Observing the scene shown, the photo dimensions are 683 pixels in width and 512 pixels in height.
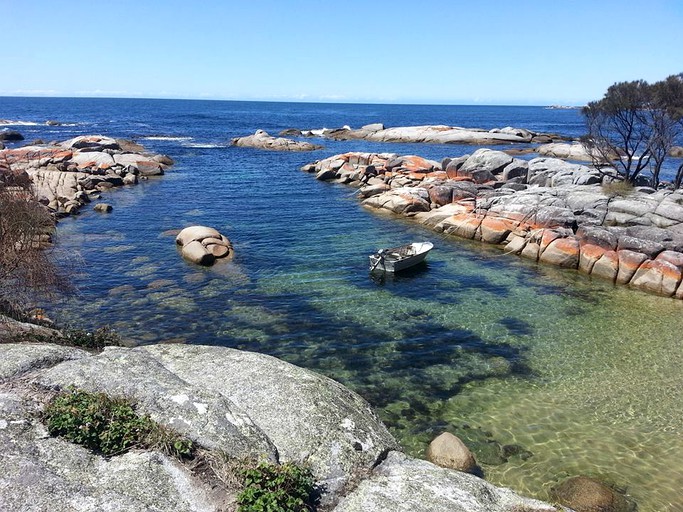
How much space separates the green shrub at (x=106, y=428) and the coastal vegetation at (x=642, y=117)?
48.5m

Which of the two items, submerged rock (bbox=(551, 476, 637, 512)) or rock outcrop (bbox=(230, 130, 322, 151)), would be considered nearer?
submerged rock (bbox=(551, 476, 637, 512))

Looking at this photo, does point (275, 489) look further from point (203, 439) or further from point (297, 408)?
point (297, 408)

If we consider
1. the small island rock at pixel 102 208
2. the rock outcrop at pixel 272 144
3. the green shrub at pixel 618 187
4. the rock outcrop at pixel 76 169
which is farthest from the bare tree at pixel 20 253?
the rock outcrop at pixel 272 144

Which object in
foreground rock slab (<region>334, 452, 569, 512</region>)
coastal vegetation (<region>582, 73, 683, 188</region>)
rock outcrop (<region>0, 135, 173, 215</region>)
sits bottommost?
foreground rock slab (<region>334, 452, 569, 512</region>)

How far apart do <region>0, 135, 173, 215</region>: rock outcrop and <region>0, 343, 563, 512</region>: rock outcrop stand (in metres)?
32.5

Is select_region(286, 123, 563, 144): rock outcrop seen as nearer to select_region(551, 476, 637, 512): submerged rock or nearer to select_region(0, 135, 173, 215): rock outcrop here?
select_region(0, 135, 173, 215): rock outcrop

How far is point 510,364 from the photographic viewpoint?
18.5m

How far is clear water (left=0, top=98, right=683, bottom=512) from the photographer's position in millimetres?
14320

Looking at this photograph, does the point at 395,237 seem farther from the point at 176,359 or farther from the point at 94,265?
the point at 176,359

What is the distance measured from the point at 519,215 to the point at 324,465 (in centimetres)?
2942

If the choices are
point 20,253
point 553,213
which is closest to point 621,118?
point 553,213

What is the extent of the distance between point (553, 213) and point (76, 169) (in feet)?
162

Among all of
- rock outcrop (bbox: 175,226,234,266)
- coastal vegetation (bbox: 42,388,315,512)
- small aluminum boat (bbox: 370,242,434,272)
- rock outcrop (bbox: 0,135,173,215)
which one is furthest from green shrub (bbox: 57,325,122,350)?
rock outcrop (bbox: 0,135,173,215)

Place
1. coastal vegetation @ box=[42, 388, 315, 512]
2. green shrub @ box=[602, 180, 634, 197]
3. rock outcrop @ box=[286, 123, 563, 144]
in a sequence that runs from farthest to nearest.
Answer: rock outcrop @ box=[286, 123, 563, 144], green shrub @ box=[602, 180, 634, 197], coastal vegetation @ box=[42, 388, 315, 512]
